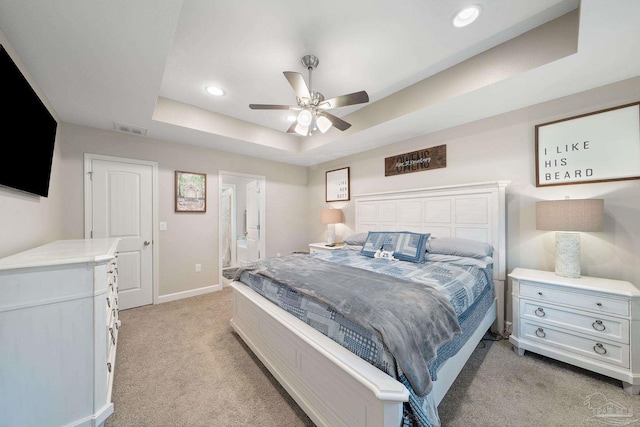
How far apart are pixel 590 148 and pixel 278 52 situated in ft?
9.66

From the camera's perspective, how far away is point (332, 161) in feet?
15.4

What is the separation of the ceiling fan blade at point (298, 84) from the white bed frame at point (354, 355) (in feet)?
5.92

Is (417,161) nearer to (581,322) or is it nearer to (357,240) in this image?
(357,240)

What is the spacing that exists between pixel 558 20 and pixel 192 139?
4.05 m

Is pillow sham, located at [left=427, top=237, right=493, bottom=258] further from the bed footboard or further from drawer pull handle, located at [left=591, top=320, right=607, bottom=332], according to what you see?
the bed footboard

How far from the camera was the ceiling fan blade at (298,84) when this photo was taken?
1.81 m

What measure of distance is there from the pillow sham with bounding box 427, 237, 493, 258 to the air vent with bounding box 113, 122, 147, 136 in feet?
12.9

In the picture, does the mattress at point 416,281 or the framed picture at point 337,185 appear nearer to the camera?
the mattress at point 416,281

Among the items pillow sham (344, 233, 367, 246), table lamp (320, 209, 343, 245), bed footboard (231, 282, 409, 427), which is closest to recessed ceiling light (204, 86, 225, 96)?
bed footboard (231, 282, 409, 427)

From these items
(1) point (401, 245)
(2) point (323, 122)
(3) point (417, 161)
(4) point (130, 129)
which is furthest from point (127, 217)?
(3) point (417, 161)

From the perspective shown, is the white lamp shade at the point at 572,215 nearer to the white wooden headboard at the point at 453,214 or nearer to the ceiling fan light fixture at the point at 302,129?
the white wooden headboard at the point at 453,214

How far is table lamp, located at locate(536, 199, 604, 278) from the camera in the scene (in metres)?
1.84

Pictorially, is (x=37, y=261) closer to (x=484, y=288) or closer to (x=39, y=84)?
(x=39, y=84)

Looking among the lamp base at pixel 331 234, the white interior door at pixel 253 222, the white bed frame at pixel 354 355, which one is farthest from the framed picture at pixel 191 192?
the lamp base at pixel 331 234
